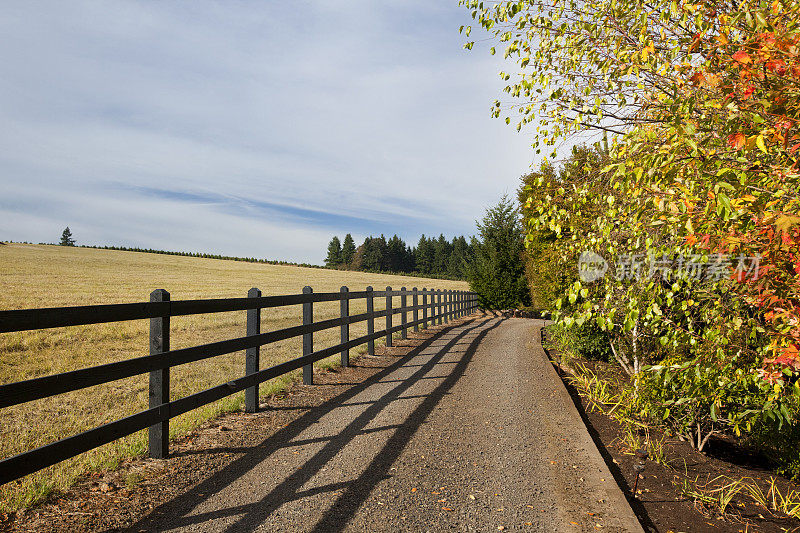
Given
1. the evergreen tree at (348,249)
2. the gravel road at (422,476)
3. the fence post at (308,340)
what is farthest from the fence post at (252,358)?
the evergreen tree at (348,249)

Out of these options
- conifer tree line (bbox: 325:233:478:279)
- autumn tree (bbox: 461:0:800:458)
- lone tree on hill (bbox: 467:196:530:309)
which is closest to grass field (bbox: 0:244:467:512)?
autumn tree (bbox: 461:0:800:458)

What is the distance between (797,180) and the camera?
10.3ft

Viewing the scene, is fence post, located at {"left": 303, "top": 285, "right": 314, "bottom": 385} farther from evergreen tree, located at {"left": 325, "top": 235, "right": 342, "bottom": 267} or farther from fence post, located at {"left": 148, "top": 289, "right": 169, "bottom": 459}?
evergreen tree, located at {"left": 325, "top": 235, "right": 342, "bottom": 267}

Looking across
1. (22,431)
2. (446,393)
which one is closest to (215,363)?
(22,431)

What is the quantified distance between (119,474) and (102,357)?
7.86 m

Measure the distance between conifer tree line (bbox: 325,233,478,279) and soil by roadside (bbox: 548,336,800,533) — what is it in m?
132

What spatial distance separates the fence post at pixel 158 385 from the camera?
173 inches

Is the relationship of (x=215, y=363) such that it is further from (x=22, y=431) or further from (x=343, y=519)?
(x=343, y=519)

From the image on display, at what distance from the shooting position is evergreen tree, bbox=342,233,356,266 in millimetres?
158125

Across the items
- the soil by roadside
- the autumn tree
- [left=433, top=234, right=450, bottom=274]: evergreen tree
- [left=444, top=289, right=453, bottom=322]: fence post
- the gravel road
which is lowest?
the soil by roadside

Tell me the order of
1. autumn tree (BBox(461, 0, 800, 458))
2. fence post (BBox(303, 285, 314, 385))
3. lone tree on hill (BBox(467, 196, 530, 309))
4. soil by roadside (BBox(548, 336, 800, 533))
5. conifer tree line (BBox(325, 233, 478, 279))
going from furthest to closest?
conifer tree line (BBox(325, 233, 478, 279)), lone tree on hill (BBox(467, 196, 530, 309)), fence post (BBox(303, 285, 314, 385)), soil by roadside (BBox(548, 336, 800, 533)), autumn tree (BBox(461, 0, 800, 458))

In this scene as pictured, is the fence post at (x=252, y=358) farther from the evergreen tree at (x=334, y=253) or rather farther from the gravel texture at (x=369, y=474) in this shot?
the evergreen tree at (x=334, y=253)

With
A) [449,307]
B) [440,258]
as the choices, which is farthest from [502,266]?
[440,258]

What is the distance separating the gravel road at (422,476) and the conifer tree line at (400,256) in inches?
5236
